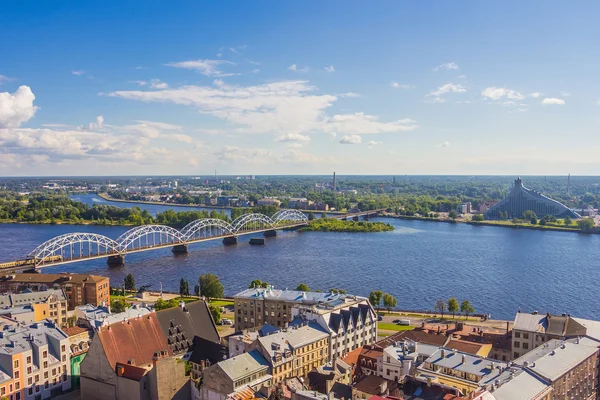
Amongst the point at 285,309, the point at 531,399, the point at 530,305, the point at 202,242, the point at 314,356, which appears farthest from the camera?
the point at 202,242

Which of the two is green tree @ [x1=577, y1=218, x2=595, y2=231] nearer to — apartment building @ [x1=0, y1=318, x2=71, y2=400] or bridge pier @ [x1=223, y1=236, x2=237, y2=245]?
bridge pier @ [x1=223, y1=236, x2=237, y2=245]

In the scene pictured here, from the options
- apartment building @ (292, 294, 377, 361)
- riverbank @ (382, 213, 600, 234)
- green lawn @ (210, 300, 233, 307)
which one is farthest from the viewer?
riverbank @ (382, 213, 600, 234)

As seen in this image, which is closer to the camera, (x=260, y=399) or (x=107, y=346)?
(x=260, y=399)

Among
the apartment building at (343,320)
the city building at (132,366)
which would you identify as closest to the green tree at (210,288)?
the apartment building at (343,320)

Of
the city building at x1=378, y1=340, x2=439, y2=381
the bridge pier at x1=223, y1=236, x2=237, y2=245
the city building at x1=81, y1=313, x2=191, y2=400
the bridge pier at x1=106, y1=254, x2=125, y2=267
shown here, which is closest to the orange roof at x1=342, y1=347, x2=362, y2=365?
the city building at x1=378, y1=340, x2=439, y2=381

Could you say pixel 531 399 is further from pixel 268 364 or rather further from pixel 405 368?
pixel 268 364

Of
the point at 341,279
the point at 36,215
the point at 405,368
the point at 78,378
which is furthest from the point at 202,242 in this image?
the point at 405,368
